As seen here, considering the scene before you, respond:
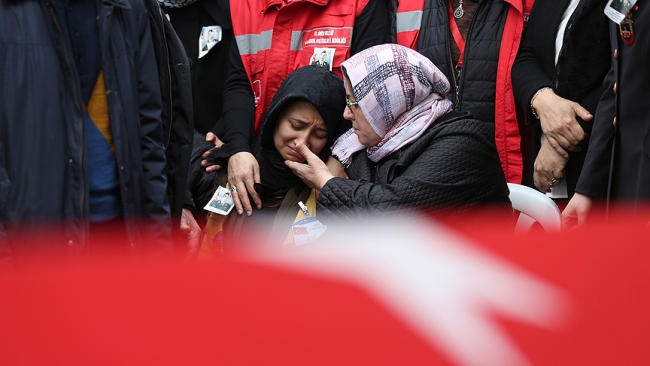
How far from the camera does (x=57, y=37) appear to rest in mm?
1745

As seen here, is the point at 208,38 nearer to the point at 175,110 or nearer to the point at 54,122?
the point at 175,110

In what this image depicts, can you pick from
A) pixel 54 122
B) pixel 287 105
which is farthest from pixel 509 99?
pixel 54 122

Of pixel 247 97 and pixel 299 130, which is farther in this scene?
pixel 247 97

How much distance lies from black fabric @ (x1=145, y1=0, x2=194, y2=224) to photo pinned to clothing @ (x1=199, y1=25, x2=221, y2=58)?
82cm

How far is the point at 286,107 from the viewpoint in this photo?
8.39 feet

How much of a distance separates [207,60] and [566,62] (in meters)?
1.63

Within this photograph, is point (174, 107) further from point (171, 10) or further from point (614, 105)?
point (614, 105)

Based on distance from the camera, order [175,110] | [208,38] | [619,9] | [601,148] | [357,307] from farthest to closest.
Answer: [208,38]
[175,110]
[601,148]
[619,9]
[357,307]

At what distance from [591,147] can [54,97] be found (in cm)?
164

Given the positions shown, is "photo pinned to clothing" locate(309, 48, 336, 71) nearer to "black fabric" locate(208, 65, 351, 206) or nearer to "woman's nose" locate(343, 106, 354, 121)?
"black fabric" locate(208, 65, 351, 206)

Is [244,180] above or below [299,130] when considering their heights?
below

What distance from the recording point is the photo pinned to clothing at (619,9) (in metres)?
1.83

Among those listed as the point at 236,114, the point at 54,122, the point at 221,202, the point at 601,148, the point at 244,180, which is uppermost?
the point at 54,122

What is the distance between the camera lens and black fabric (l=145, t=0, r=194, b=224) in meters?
2.12
